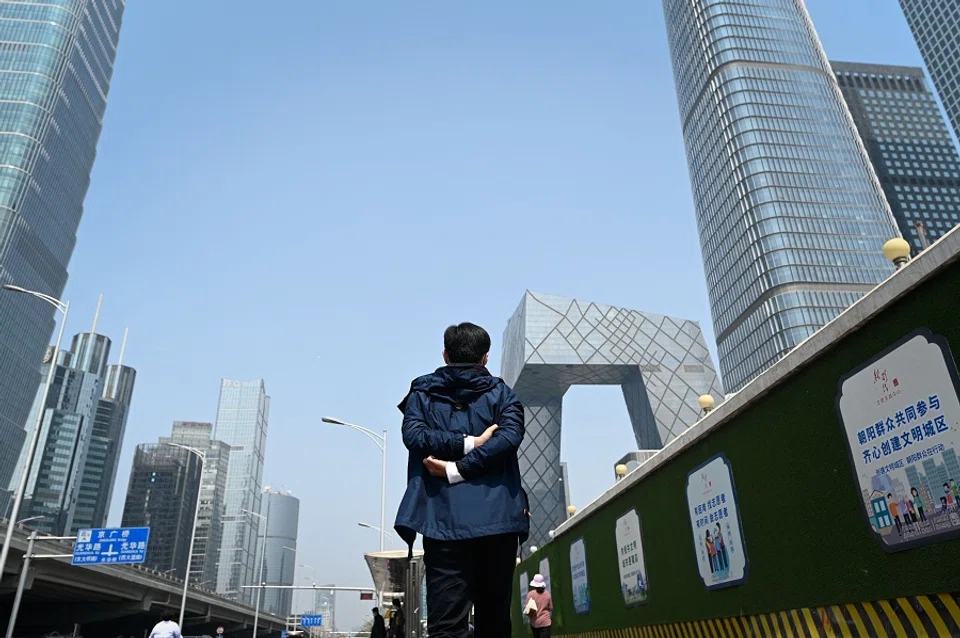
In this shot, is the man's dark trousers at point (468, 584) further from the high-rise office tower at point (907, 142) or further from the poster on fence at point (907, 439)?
the high-rise office tower at point (907, 142)

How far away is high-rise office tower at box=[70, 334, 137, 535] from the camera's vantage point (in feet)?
481

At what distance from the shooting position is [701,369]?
121m

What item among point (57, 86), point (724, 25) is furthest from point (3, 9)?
point (724, 25)

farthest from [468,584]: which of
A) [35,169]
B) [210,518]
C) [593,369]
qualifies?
[210,518]

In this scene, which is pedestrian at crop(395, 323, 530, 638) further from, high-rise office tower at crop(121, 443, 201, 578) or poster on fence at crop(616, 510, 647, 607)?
high-rise office tower at crop(121, 443, 201, 578)

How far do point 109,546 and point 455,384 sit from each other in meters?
28.0

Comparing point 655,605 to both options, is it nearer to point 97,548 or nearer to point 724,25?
point 97,548

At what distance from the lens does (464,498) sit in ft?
10.6

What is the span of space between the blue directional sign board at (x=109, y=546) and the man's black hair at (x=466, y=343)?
26637mm

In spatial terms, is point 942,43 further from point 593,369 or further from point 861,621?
point 861,621

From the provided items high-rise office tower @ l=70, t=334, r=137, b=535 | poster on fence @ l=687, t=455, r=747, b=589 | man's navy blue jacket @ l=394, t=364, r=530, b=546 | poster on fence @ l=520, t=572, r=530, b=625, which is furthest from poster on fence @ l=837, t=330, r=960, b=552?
high-rise office tower @ l=70, t=334, r=137, b=535

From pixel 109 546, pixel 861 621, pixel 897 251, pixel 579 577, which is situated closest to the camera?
pixel 861 621

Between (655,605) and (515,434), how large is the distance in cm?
646

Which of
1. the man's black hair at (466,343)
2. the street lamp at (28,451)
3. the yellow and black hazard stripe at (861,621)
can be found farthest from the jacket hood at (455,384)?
the street lamp at (28,451)
